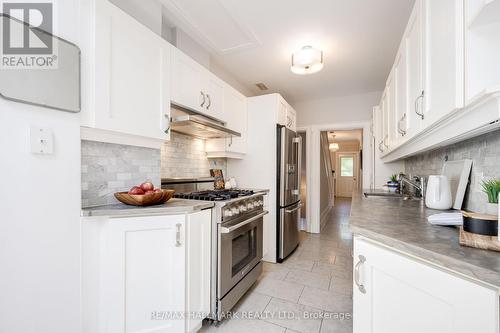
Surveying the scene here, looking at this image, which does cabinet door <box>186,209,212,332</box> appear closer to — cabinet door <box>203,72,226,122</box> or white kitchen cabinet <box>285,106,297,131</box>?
cabinet door <box>203,72,226,122</box>

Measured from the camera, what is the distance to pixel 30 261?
3.19ft

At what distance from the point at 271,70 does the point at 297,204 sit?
2031 mm

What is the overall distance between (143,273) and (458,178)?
79.9 inches

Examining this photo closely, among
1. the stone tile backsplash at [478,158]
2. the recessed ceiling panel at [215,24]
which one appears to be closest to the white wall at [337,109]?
the recessed ceiling panel at [215,24]

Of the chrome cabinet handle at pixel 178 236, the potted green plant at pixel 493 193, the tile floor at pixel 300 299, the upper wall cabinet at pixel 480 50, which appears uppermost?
the upper wall cabinet at pixel 480 50

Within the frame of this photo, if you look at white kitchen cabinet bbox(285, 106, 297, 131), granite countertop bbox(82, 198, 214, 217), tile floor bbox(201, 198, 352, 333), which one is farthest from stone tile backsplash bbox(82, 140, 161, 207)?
white kitchen cabinet bbox(285, 106, 297, 131)

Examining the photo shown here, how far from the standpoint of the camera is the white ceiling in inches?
72.6

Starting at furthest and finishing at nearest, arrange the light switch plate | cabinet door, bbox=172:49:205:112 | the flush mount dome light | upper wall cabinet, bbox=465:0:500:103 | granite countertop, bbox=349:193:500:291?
1. the flush mount dome light
2. cabinet door, bbox=172:49:205:112
3. the light switch plate
4. upper wall cabinet, bbox=465:0:500:103
5. granite countertop, bbox=349:193:500:291

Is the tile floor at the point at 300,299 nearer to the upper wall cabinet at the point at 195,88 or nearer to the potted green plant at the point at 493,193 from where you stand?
the potted green plant at the point at 493,193

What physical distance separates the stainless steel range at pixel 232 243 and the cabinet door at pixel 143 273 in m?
0.33

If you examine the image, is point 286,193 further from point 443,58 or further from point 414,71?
point 443,58

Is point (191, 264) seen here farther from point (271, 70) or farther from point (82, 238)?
point (271, 70)

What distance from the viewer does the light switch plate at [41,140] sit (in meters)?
0.99
